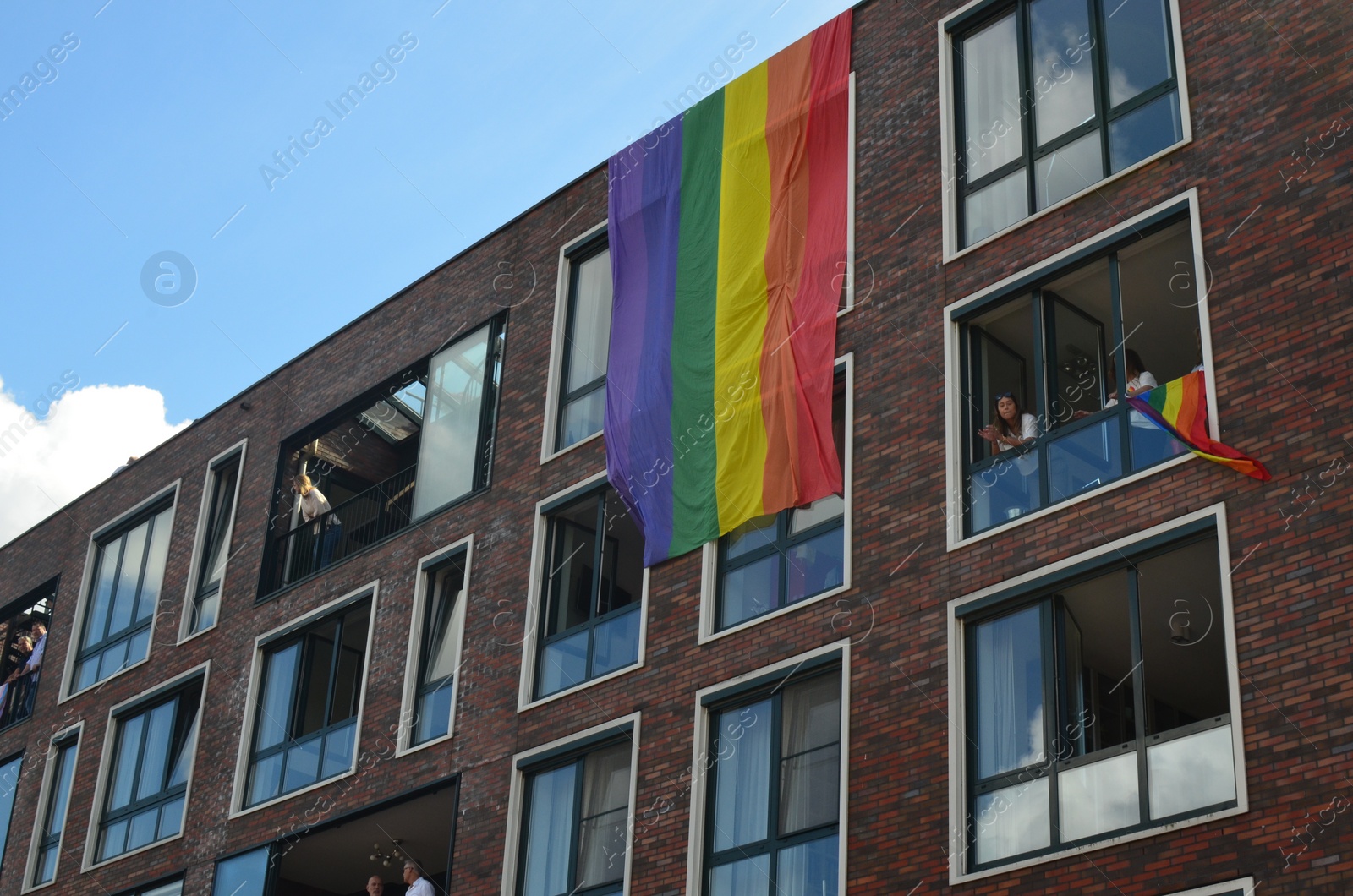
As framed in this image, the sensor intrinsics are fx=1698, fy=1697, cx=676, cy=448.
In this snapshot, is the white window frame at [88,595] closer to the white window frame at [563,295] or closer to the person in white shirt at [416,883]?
Answer: the person in white shirt at [416,883]

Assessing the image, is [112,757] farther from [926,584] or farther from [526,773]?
[926,584]

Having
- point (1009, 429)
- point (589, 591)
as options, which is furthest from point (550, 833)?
point (1009, 429)

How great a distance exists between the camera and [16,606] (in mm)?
40031

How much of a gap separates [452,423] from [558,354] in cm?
288

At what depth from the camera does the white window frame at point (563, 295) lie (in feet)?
76.5

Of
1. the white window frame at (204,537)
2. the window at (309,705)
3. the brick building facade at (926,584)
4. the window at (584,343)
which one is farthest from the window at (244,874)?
the window at (584,343)

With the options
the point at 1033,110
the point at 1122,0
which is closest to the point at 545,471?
the point at 1033,110

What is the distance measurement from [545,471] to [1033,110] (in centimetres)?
938

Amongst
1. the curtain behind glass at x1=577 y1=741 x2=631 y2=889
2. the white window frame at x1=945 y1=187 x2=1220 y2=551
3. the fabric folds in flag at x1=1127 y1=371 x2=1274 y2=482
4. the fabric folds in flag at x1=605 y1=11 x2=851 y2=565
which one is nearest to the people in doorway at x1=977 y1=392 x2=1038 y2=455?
the white window frame at x1=945 y1=187 x2=1220 y2=551

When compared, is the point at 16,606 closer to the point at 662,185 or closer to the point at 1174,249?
the point at 662,185

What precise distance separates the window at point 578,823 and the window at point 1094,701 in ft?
18.8

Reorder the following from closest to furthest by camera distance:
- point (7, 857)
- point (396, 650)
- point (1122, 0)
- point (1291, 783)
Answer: point (1291, 783), point (1122, 0), point (396, 650), point (7, 857)

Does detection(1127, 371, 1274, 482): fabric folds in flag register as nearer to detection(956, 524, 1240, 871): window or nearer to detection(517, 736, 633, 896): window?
detection(956, 524, 1240, 871): window

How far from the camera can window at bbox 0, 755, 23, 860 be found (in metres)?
34.8
